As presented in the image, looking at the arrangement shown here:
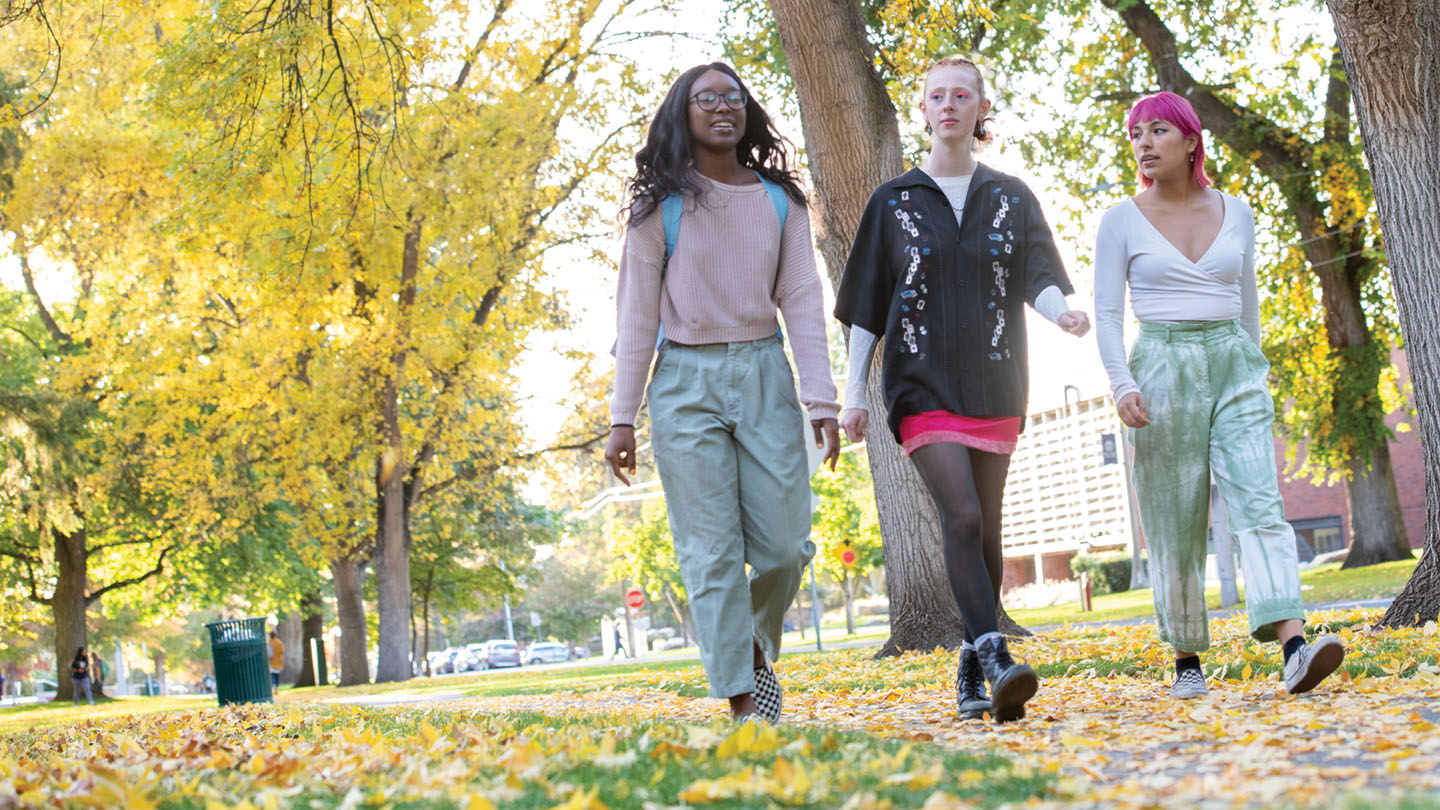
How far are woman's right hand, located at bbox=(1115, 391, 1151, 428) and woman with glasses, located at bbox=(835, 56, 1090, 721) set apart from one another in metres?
0.29

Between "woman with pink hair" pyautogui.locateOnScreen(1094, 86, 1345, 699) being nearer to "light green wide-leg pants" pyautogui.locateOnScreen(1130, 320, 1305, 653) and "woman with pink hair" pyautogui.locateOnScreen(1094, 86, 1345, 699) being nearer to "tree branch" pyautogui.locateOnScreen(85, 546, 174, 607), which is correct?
"light green wide-leg pants" pyautogui.locateOnScreen(1130, 320, 1305, 653)

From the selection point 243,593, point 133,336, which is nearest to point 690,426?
point 133,336

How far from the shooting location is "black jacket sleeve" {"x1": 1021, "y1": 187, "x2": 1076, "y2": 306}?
483cm

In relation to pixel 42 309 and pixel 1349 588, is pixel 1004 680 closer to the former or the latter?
pixel 1349 588

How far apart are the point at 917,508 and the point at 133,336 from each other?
16339mm

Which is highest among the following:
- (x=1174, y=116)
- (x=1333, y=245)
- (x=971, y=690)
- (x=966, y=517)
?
(x=1333, y=245)

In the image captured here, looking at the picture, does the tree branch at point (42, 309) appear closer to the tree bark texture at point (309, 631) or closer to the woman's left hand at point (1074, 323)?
the tree bark texture at point (309, 631)

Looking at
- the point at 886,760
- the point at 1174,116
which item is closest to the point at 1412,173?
the point at 1174,116

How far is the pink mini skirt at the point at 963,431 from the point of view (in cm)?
467

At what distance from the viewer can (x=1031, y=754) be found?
3553 millimetres

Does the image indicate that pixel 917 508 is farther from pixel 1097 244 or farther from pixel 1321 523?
pixel 1321 523

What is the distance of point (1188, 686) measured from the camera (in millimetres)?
4988

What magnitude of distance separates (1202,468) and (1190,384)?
0.30 meters

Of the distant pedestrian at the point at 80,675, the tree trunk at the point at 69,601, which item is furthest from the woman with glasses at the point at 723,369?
the tree trunk at the point at 69,601
